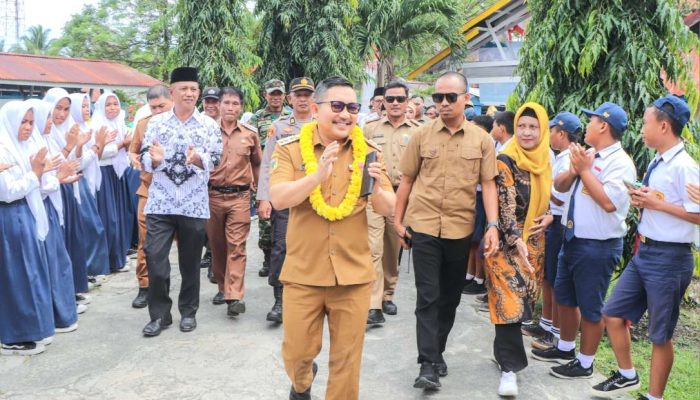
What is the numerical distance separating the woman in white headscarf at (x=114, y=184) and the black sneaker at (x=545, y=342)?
15.9 ft

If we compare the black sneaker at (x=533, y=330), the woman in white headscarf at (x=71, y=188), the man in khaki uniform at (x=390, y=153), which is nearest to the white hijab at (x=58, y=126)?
the woman in white headscarf at (x=71, y=188)

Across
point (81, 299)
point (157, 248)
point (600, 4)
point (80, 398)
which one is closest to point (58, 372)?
point (80, 398)

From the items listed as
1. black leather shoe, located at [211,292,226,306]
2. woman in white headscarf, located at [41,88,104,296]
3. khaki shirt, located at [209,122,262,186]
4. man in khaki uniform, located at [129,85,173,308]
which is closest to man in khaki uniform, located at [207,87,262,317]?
khaki shirt, located at [209,122,262,186]

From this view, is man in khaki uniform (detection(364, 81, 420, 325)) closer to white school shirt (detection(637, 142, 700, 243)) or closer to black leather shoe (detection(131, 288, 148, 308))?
black leather shoe (detection(131, 288, 148, 308))

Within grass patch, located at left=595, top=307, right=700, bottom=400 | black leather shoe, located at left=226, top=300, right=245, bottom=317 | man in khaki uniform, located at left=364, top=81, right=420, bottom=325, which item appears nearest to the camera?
grass patch, located at left=595, top=307, right=700, bottom=400

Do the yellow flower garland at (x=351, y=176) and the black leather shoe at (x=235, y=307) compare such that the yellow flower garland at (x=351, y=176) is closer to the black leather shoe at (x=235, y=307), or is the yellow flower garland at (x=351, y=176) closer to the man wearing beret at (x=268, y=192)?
the man wearing beret at (x=268, y=192)

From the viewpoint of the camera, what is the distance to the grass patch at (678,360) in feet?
14.8

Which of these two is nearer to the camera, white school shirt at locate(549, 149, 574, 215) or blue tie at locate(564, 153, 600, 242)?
blue tie at locate(564, 153, 600, 242)

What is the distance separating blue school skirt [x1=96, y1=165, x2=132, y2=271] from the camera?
279 inches

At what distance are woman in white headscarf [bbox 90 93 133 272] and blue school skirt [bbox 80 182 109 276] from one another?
41 cm

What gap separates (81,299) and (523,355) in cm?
432

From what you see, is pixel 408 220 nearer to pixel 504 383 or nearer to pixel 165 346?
pixel 504 383

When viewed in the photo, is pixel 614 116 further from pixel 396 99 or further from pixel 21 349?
pixel 21 349

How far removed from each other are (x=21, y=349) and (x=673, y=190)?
189 inches
